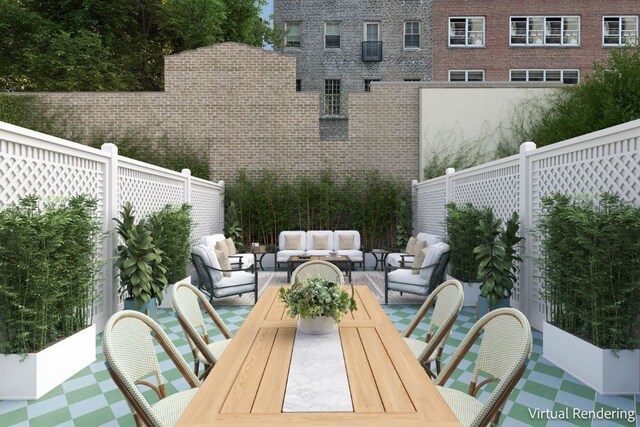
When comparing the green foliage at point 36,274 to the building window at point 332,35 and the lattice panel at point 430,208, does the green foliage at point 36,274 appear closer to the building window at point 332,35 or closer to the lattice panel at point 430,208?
the lattice panel at point 430,208

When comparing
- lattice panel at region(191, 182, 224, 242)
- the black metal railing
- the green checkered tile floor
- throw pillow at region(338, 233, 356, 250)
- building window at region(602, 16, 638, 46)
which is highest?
building window at region(602, 16, 638, 46)

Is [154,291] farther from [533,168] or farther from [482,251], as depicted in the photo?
[533,168]

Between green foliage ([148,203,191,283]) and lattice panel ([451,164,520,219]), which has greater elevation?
lattice panel ([451,164,520,219])

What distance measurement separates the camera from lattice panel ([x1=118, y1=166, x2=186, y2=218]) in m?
5.60

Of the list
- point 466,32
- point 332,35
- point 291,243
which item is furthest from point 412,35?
point 291,243

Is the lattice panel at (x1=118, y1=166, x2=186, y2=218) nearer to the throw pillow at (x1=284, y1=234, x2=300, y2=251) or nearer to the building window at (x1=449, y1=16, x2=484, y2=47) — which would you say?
the throw pillow at (x1=284, y1=234, x2=300, y2=251)

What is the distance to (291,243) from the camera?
33.8 ft

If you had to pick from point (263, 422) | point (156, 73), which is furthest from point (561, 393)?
point (156, 73)

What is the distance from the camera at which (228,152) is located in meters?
11.6

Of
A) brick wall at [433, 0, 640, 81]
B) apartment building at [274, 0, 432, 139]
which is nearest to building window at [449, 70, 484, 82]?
brick wall at [433, 0, 640, 81]

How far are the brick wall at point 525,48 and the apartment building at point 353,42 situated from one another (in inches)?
50.2

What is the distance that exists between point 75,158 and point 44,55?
12.7 meters

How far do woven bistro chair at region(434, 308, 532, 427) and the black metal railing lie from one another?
17.7 metres

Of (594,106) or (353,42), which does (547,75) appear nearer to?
(353,42)
